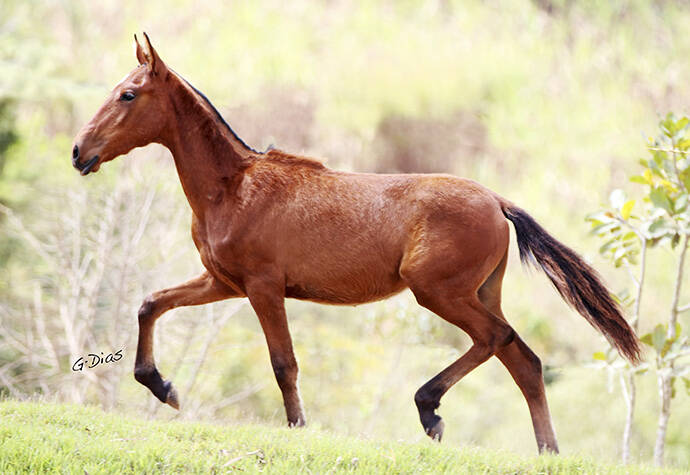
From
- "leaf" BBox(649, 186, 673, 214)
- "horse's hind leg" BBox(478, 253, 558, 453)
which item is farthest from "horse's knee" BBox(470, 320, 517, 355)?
"leaf" BBox(649, 186, 673, 214)

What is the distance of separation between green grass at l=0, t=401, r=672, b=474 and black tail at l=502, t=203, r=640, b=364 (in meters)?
0.81

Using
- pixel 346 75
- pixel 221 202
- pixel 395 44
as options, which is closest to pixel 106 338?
pixel 221 202

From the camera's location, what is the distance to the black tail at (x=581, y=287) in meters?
5.15

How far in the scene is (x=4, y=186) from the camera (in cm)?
1438

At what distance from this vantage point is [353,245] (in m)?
5.14

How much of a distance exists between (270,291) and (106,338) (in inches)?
310

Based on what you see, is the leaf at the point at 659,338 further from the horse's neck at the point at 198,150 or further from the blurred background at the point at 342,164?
the blurred background at the point at 342,164

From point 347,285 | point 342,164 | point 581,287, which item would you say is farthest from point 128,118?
point 342,164

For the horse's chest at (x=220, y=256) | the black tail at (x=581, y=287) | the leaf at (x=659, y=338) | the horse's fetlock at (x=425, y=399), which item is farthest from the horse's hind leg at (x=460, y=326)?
the leaf at (x=659, y=338)

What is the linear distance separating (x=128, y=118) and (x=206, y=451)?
2129 mm

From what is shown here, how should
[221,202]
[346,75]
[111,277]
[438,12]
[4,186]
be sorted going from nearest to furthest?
[221,202]
[111,277]
[4,186]
[346,75]
[438,12]

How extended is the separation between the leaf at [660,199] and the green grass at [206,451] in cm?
225

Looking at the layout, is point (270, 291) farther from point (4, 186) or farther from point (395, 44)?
point (395, 44)

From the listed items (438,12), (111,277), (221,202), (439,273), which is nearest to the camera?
(439,273)
